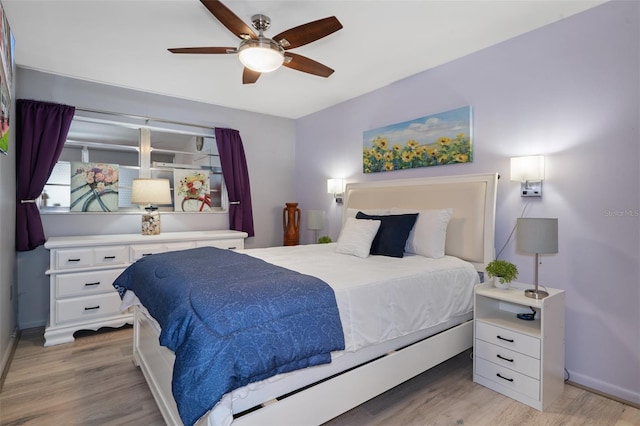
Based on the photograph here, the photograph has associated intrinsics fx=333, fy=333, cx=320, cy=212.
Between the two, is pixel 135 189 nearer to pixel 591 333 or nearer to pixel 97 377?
pixel 97 377

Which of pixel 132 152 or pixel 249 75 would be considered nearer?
pixel 249 75

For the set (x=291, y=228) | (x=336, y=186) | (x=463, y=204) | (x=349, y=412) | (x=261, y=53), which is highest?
(x=261, y=53)

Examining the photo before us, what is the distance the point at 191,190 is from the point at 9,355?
2317 mm

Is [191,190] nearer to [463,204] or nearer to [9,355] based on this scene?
[9,355]

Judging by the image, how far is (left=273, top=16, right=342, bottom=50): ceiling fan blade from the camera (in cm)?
192

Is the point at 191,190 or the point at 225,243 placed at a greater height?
the point at 191,190

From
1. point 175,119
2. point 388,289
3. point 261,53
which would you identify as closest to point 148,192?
point 175,119

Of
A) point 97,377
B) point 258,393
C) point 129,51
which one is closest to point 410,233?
point 258,393

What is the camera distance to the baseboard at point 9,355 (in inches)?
93.9

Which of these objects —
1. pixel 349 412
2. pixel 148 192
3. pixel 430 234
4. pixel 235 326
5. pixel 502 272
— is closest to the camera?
pixel 235 326

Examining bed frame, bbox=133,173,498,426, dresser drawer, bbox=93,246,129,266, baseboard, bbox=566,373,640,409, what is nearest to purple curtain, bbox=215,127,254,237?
dresser drawer, bbox=93,246,129,266

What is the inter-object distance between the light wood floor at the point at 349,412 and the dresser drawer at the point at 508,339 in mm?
332

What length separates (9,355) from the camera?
2645 millimetres

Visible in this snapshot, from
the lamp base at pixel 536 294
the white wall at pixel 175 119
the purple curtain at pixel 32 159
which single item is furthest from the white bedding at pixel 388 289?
the purple curtain at pixel 32 159
